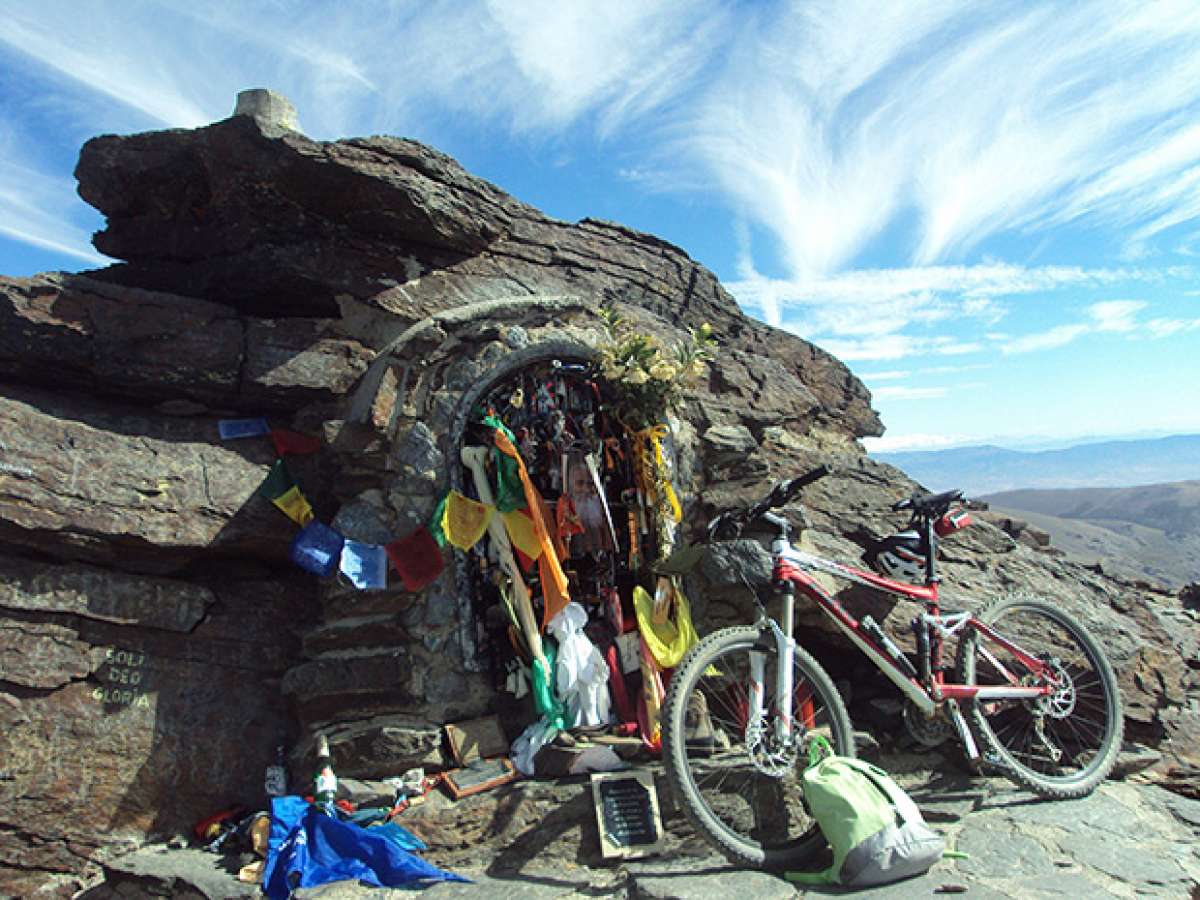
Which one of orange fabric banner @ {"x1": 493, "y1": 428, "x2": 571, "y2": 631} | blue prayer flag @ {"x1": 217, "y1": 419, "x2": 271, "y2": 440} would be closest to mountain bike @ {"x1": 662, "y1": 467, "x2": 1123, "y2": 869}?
orange fabric banner @ {"x1": 493, "y1": 428, "x2": 571, "y2": 631}

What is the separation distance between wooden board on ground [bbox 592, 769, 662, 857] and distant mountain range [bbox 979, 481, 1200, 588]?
37.7 m

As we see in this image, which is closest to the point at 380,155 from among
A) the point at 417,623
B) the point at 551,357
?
the point at 551,357

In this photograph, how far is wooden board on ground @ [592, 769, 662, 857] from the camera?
4.88 meters

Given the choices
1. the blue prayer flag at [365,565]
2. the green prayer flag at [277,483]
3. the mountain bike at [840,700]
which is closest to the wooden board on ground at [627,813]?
the mountain bike at [840,700]

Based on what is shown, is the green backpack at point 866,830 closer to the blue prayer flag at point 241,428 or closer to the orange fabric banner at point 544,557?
the orange fabric banner at point 544,557

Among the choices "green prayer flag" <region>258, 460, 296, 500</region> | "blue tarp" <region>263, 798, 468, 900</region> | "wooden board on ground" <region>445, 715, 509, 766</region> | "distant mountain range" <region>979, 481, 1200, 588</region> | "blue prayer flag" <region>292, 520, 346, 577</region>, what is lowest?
"blue tarp" <region>263, 798, 468, 900</region>

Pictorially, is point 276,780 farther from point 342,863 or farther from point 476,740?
point 476,740

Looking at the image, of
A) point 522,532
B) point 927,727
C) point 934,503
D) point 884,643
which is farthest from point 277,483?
point 927,727

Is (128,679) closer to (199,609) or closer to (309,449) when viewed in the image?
(199,609)

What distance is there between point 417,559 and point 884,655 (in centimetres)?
363

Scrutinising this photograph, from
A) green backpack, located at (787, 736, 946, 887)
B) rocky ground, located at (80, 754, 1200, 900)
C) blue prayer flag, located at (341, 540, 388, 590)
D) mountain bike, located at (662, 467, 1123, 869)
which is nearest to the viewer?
green backpack, located at (787, 736, 946, 887)

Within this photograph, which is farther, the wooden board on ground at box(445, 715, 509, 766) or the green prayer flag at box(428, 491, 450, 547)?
the green prayer flag at box(428, 491, 450, 547)

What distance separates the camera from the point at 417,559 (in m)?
6.01

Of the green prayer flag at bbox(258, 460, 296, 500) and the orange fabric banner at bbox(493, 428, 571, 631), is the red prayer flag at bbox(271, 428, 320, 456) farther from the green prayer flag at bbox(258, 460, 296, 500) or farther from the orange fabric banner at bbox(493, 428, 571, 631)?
the orange fabric banner at bbox(493, 428, 571, 631)
